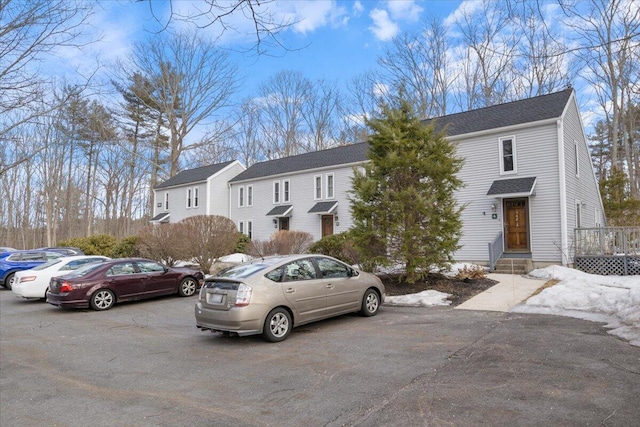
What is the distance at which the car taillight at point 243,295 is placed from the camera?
21.7 ft

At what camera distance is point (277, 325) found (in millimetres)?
6996

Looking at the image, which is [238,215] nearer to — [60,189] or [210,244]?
[210,244]

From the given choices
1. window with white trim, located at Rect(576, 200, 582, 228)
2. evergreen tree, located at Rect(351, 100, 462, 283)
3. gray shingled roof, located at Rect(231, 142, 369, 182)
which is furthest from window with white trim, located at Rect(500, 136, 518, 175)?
gray shingled roof, located at Rect(231, 142, 369, 182)

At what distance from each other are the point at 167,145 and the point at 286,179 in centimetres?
1904

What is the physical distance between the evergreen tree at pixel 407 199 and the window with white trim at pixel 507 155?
19.9 ft

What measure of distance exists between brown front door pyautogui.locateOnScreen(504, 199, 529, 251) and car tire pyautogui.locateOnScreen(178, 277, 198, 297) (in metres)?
12.4

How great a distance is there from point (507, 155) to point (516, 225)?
2986 mm

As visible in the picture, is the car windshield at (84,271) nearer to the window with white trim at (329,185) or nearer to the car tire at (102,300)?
the car tire at (102,300)

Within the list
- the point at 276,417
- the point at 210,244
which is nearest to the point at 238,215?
the point at 210,244

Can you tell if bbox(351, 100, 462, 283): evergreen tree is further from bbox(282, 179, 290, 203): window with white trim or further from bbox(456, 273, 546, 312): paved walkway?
bbox(282, 179, 290, 203): window with white trim

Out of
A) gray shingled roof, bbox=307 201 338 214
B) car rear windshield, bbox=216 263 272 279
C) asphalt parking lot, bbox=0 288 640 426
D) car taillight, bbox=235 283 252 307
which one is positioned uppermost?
gray shingled roof, bbox=307 201 338 214

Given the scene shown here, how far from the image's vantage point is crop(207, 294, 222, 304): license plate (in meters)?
6.95

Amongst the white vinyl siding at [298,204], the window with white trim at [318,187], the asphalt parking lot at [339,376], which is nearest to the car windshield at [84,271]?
the asphalt parking lot at [339,376]

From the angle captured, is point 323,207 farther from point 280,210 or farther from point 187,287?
point 187,287
